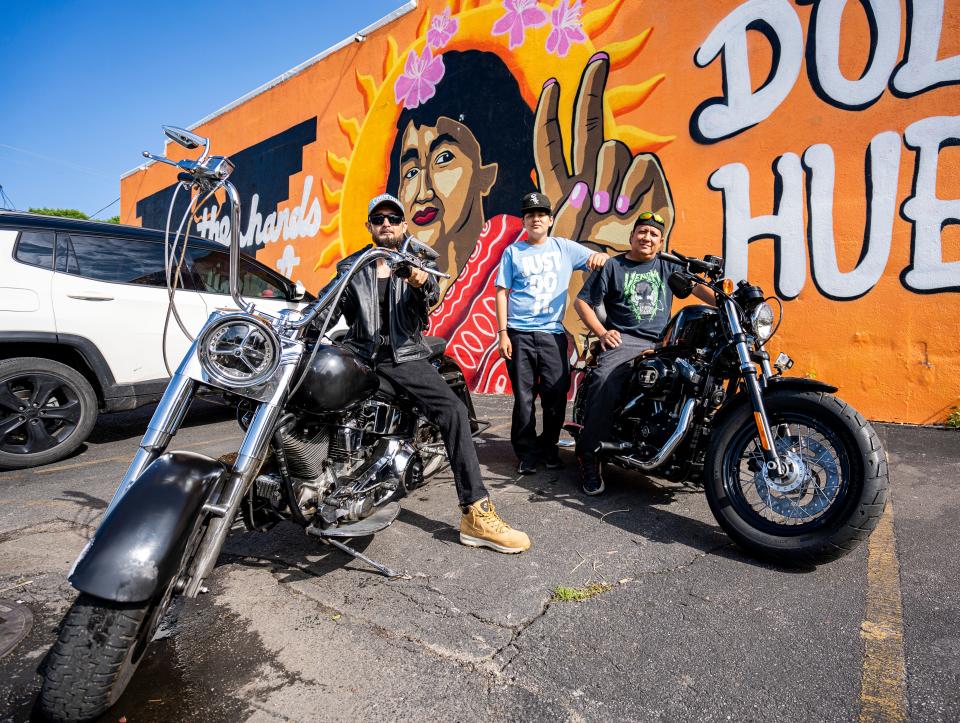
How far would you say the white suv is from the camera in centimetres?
413

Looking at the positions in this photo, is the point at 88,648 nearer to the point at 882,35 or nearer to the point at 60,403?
the point at 60,403

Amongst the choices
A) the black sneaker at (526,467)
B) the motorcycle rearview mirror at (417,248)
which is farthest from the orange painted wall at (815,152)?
the motorcycle rearview mirror at (417,248)

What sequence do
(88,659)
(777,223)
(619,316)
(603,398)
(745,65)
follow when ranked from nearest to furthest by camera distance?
(88,659) < (603,398) < (619,316) < (777,223) < (745,65)

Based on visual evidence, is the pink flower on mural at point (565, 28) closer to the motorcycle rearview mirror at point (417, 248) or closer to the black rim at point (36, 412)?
the motorcycle rearview mirror at point (417, 248)

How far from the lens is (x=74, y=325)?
14.3ft

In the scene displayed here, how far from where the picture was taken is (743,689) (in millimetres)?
1716

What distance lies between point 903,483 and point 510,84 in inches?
249

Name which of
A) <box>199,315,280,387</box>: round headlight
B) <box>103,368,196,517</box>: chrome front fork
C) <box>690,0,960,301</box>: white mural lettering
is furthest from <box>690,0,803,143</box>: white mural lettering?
<box>103,368,196,517</box>: chrome front fork

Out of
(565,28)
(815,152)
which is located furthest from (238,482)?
(565,28)

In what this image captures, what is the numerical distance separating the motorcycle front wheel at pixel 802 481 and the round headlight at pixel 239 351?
2.08 metres

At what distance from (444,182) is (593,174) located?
100 inches

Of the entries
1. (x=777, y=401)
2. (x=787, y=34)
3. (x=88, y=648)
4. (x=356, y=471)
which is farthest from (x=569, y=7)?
(x=88, y=648)

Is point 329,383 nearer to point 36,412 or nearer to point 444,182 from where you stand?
point 36,412

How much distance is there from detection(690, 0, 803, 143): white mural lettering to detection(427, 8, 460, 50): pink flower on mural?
378 centimetres
